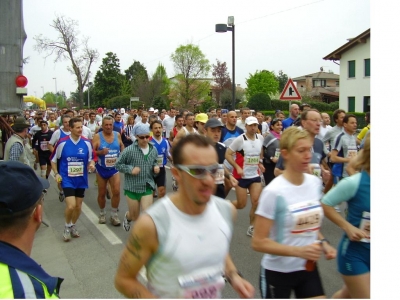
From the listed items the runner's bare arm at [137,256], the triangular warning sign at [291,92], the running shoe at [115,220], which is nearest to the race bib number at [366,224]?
the runner's bare arm at [137,256]

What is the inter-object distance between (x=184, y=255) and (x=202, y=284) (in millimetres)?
209

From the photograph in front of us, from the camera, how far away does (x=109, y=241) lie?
6492 mm

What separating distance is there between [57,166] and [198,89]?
55.9 meters

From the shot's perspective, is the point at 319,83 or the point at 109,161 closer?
the point at 109,161

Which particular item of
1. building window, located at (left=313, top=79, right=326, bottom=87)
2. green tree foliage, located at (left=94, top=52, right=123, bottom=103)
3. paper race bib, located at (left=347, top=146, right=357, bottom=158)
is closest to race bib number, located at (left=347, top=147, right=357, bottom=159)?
paper race bib, located at (left=347, top=146, right=357, bottom=158)

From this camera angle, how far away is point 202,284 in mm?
2283

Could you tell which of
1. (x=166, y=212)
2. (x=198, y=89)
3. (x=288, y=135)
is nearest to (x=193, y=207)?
(x=166, y=212)

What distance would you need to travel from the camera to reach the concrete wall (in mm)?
36156

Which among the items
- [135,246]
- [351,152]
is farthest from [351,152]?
[135,246]

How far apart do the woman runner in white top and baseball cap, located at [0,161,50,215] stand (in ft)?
5.57

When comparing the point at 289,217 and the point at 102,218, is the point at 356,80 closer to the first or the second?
the point at 102,218

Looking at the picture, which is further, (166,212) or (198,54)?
(198,54)

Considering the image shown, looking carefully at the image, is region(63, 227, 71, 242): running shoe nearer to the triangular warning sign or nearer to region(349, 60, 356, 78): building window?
the triangular warning sign
